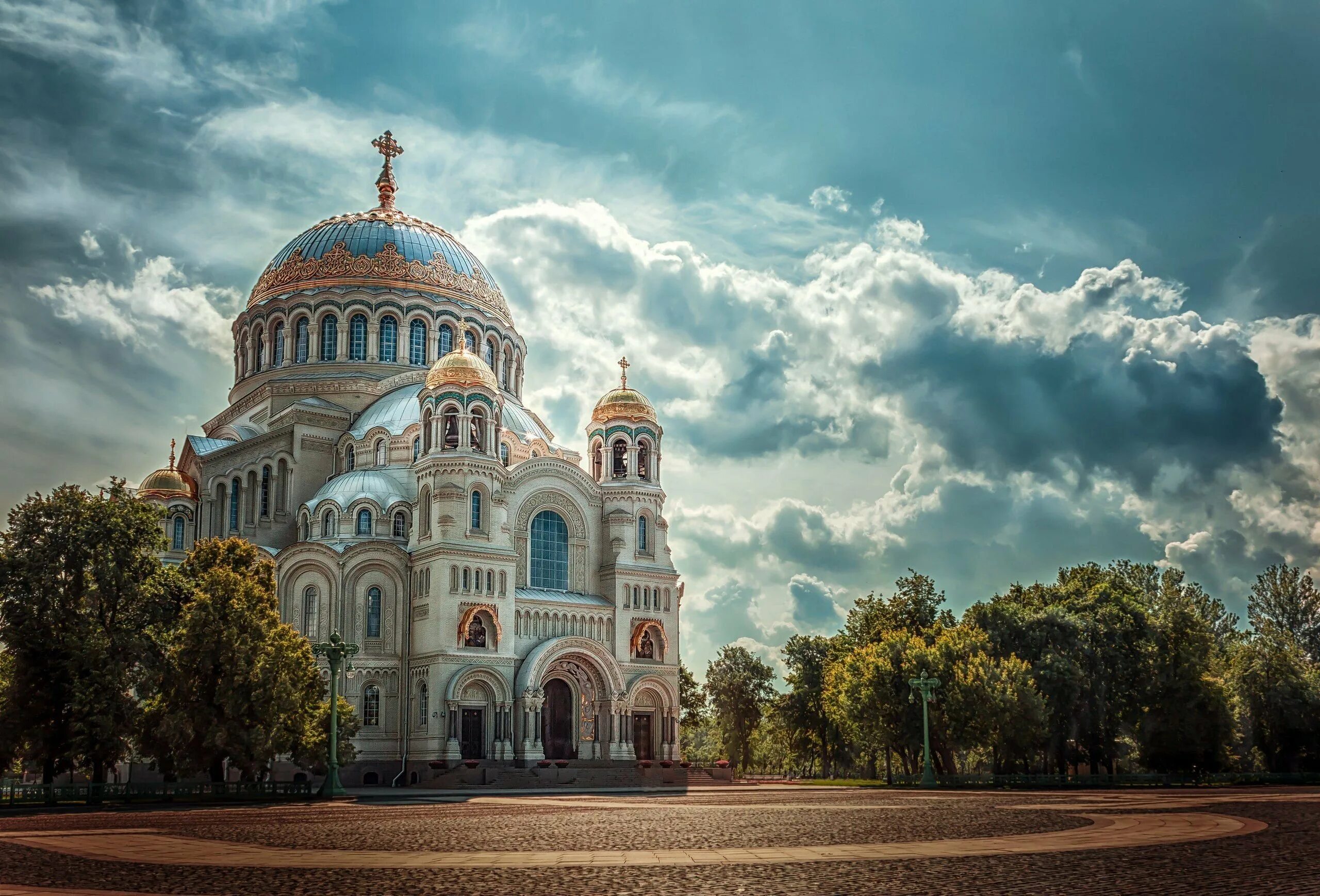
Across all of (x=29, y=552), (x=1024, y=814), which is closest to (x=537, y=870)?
(x=1024, y=814)

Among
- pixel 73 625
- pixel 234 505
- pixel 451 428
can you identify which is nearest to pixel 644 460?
pixel 451 428

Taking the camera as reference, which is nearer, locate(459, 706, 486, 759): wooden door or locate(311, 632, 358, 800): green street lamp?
locate(311, 632, 358, 800): green street lamp

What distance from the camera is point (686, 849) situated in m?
16.2

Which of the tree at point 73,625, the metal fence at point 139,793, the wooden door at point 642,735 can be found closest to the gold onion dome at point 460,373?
the wooden door at point 642,735

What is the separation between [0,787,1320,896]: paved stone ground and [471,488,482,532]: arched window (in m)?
24.3

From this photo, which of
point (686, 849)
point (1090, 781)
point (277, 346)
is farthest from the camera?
point (277, 346)

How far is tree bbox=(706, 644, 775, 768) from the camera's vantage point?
75438 mm

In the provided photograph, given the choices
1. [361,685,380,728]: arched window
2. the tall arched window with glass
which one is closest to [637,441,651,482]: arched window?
[361,685,380,728]: arched window

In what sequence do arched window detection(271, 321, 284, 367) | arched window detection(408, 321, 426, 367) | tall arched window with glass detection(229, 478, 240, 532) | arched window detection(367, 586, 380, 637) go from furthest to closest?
arched window detection(271, 321, 284, 367)
arched window detection(408, 321, 426, 367)
tall arched window with glass detection(229, 478, 240, 532)
arched window detection(367, 586, 380, 637)

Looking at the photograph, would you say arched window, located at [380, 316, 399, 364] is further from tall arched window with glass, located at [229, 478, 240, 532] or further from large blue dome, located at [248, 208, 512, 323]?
tall arched window with glass, located at [229, 478, 240, 532]

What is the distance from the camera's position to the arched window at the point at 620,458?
5791cm

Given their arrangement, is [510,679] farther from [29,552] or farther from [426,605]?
[29,552]

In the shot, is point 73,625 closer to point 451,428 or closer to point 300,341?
point 451,428

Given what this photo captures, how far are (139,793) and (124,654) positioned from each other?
4.05 meters
